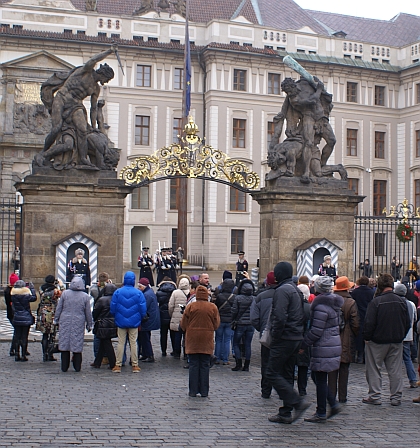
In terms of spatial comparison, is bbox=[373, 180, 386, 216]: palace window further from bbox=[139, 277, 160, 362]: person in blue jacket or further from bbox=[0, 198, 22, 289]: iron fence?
bbox=[139, 277, 160, 362]: person in blue jacket

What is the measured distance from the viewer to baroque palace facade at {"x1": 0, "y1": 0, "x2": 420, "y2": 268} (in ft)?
138

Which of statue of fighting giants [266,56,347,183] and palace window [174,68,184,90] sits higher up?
palace window [174,68,184,90]

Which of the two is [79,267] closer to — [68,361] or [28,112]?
[68,361]

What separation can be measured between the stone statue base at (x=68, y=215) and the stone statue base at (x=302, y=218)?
343cm

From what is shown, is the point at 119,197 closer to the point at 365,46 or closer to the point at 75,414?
the point at 75,414

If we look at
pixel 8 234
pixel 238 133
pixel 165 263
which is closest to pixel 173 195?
pixel 238 133

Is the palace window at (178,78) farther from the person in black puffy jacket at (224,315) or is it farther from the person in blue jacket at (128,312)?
the person in blue jacket at (128,312)

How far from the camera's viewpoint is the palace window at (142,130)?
45.1m

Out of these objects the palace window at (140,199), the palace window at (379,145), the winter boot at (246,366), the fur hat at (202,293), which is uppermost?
the palace window at (379,145)

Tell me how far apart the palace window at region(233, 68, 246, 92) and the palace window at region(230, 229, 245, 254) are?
8.26 metres

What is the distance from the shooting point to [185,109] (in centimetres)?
2581

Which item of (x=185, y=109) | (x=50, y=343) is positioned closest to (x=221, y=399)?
(x=50, y=343)

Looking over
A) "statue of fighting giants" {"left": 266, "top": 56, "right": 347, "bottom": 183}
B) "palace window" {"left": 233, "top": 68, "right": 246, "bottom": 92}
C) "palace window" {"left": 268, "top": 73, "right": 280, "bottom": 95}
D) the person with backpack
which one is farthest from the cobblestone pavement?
"palace window" {"left": 268, "top": 73, "right": 280, "bottom": 95}

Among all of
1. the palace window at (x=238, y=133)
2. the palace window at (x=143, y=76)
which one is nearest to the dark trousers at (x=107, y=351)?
the palace window at (x=143, y=76)
